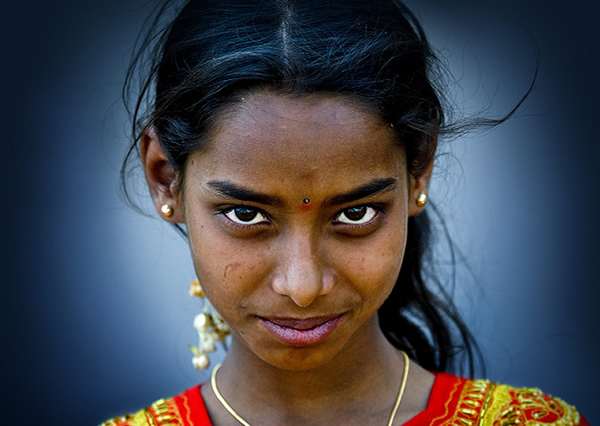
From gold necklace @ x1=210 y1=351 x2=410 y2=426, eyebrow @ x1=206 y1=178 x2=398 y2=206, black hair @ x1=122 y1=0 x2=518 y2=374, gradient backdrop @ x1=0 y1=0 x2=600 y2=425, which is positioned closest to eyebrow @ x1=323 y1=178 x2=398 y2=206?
eyebrow @ x1=206 y1=178 x2=398 y2=206

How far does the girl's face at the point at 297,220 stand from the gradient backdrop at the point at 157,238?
1222mm

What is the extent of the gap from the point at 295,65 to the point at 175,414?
80 cm

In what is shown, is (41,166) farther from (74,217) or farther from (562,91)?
(562,91)

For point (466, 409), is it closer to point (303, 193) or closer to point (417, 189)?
point (417, 189)

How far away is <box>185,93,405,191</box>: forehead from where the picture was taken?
54.8 inches

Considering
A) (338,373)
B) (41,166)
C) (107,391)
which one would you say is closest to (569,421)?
(338,373)

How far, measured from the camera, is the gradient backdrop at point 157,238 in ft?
8.89

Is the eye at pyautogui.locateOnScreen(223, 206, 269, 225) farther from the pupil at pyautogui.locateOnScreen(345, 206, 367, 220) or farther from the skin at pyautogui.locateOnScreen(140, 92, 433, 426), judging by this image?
the pupil at pyautogui.locateOnScreen(345, 206, 367, 220)

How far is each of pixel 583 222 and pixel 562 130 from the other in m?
0.33

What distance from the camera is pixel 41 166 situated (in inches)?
112

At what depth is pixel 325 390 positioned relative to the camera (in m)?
1.68

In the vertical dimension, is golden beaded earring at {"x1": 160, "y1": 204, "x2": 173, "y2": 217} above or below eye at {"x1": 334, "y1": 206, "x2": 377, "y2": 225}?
below

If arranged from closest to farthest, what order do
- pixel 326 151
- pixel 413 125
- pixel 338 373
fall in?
1. pixel 326 151
2. pixel 413 125
3. pixel 338 373

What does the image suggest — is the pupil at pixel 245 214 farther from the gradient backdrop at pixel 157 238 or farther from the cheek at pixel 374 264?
the gradient backdrop at pixel 157 238
